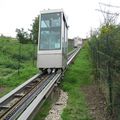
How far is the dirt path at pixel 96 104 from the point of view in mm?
11680

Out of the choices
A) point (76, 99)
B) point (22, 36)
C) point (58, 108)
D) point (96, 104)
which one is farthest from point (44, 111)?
point (22, 36)

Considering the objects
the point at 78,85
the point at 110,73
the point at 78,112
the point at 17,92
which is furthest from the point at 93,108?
the point at 78,85

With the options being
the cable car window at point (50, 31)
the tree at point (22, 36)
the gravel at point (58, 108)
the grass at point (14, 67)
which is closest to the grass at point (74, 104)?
the gravel at point (58, 108)

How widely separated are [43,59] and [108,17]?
14.6 ft

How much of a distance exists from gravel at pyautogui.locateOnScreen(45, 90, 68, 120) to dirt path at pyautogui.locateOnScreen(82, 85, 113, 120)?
975 millimetres

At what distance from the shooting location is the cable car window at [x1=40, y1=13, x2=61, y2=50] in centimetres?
2075

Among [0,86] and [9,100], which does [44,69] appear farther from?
[9,100]

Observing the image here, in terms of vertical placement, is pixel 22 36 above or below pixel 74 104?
above

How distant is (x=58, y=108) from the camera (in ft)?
43.4

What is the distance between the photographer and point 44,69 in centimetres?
2131

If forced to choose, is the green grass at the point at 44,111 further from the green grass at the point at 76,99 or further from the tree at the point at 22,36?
the tree at the point at 22,36

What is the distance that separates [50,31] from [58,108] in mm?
8558

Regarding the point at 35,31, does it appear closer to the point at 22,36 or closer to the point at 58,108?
Result: the point at 22,36

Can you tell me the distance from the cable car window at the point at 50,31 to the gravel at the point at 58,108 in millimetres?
4940
